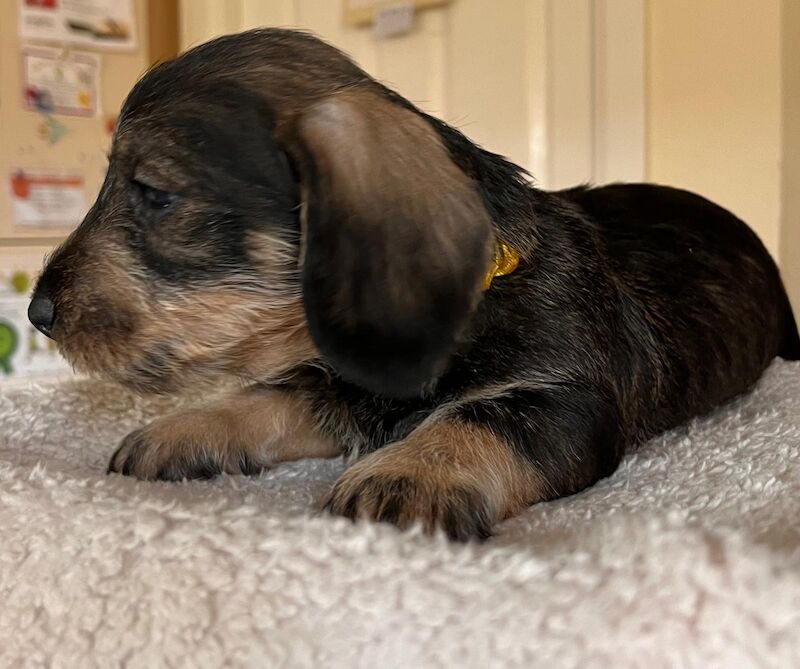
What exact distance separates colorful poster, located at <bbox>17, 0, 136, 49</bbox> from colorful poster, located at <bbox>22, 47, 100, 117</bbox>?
6 centimetres

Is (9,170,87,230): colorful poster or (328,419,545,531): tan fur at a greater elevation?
(328,419,545,531): tan fur

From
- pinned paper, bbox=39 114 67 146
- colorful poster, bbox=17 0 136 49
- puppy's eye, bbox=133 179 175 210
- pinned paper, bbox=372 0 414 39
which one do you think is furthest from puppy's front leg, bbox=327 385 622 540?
colorful poster, bbox=17 0 136 49

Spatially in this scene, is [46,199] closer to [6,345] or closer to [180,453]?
[6,345]

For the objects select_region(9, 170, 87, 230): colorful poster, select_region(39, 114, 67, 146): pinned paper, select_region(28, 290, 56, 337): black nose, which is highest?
select_region(28, 290, 56, 337): black nose

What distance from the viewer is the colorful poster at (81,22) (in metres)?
3.20

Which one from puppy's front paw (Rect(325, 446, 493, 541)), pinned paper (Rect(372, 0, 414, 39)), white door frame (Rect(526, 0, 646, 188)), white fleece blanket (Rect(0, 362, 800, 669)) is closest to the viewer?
white fleece blanket (Rect(0, 362, 800, 669))

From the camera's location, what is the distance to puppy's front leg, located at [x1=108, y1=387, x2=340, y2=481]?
118 centimetres

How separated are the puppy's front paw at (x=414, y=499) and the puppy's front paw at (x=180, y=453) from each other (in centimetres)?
34

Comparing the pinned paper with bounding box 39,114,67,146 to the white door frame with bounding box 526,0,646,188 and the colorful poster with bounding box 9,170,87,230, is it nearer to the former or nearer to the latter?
the colorful poster with bounding box 9,170,87,230

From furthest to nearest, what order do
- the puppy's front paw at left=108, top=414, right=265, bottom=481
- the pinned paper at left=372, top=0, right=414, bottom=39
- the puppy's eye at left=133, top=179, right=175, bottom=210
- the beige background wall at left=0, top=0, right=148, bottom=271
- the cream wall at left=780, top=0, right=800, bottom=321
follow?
the beige background wall at left=0, top=0, right=148, bottom=271, the pinned paper at left=372, top=0, right=414, bottom=39, the cream wall at left=780, top=0, right=800, bottom=321, the puppy's front paw at left=108, top=414, right=265, bottom=481, the puppy's eye at left=133, top=179, right=175, bottom=210

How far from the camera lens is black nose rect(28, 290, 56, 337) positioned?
3.55 ft

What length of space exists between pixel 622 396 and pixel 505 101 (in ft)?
6.06

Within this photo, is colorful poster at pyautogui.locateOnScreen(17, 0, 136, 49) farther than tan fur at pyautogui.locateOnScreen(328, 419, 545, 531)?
Yes

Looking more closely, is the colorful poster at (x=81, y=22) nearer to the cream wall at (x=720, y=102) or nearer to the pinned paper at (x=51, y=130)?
the pinned paper at (x=51, y=130)
